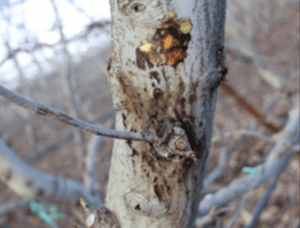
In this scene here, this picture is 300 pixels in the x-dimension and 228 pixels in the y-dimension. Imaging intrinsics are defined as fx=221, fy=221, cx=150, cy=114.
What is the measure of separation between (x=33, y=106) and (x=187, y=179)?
366mm

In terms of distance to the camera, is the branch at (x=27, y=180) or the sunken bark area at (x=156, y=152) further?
the branch at (x=27, y=180)

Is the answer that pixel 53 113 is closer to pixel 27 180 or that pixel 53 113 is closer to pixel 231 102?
pixel 27 180

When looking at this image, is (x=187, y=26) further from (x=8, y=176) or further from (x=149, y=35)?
(x=8, y=176)

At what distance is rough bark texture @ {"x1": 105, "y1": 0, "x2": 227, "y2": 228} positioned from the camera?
0.41 m

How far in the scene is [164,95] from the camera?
457 millimetres

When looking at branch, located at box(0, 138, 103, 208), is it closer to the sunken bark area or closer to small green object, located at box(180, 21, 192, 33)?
the sunken bark area

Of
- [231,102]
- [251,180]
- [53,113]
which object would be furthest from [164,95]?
[231,102]

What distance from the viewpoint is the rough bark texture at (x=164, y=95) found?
16.2 inches

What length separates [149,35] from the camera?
0.42m

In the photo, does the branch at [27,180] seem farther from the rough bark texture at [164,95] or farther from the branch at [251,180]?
the rough bark texture at [164,95]

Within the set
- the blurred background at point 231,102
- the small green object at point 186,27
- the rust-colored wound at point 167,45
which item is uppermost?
the small green object at point 186,27

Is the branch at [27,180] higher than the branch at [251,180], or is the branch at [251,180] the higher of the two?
the branch at [251,180]

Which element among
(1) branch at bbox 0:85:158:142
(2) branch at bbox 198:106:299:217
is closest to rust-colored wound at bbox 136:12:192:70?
(1) branch at bbox 0:85:158:142

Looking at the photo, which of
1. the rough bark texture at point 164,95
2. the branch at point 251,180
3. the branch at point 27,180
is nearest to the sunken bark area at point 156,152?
the rough bark texture at point 164,95
